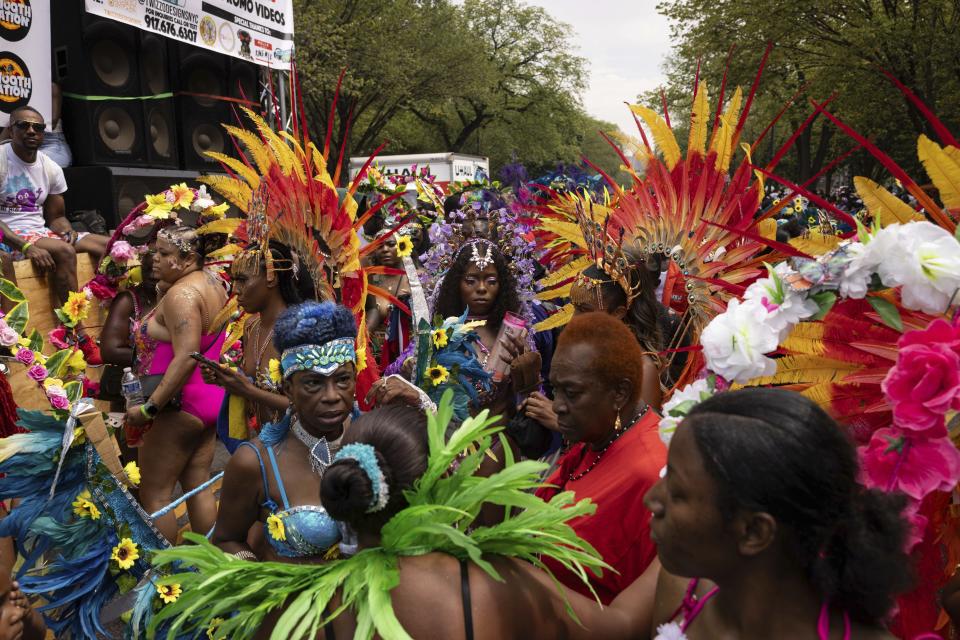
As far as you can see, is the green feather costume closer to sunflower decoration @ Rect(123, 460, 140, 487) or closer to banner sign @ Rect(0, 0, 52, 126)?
sunflower decoration @ Rect(123, 460, 140, 487)

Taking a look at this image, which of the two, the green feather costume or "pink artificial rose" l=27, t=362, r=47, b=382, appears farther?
"pink artificial rose" l=27, t=362, r=47, b=382

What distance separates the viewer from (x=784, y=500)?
4.24ft

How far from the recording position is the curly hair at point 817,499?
129 centimetres

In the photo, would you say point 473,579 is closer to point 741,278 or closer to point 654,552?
point 654,552

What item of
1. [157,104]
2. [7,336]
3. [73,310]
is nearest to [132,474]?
[7,336]

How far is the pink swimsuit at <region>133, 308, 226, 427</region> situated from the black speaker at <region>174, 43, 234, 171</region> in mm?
7253

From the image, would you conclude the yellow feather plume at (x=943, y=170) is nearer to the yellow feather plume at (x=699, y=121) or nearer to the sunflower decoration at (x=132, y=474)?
the yellow feather plume at (x=699, y=121)

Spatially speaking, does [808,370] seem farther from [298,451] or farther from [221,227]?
[221,227]

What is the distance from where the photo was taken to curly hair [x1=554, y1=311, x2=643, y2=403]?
2.36 m

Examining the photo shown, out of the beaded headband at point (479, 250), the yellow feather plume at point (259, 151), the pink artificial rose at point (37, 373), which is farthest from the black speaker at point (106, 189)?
the pink artificial rose at point (37, 373)

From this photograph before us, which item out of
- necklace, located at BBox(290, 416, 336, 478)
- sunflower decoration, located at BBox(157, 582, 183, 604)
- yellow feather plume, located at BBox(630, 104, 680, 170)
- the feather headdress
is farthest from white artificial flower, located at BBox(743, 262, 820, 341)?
yellow feather plume, located at BBox(630, 104, 680, 170)

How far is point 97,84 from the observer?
9.73 m

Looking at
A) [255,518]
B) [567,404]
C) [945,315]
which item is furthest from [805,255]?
[255,518]

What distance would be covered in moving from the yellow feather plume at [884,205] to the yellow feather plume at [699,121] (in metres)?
2.02
